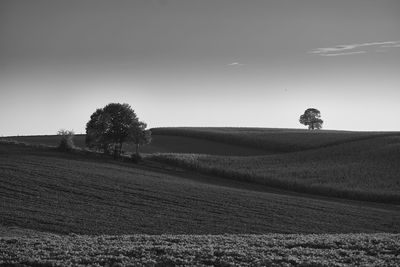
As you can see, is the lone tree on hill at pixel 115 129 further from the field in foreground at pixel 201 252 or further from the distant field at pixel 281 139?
the field in foreground at pixel 201 252

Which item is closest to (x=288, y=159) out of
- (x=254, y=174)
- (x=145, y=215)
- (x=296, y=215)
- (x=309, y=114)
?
(x=254, y=174)

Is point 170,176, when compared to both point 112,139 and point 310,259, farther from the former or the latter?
point 310,259

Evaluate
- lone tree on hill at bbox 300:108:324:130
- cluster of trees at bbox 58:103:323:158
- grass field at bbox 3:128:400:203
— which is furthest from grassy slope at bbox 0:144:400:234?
lone tree on hill at bbox 300:108:324:130

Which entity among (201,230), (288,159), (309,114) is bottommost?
(201,230)

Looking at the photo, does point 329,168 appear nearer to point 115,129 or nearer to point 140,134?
point 140,134

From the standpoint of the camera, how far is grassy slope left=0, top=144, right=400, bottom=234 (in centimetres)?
3597

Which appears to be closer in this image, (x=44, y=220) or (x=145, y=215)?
(x=44, y=220)

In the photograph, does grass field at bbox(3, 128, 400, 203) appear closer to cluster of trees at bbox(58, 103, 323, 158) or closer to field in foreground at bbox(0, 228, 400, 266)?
cluster of trees at bbox(58, 103, 323, 158)

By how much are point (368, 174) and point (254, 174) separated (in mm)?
13232

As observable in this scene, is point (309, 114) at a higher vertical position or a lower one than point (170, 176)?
higher

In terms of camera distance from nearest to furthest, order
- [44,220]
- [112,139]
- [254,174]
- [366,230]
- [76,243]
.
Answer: [76,243] < [44,220] < [366,230] < [254,174] < [112,139]

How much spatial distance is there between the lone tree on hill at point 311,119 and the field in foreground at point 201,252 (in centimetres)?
13397

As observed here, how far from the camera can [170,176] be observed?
65312 mm

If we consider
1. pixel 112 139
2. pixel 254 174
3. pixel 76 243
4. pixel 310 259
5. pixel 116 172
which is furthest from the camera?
pixel 112 139
